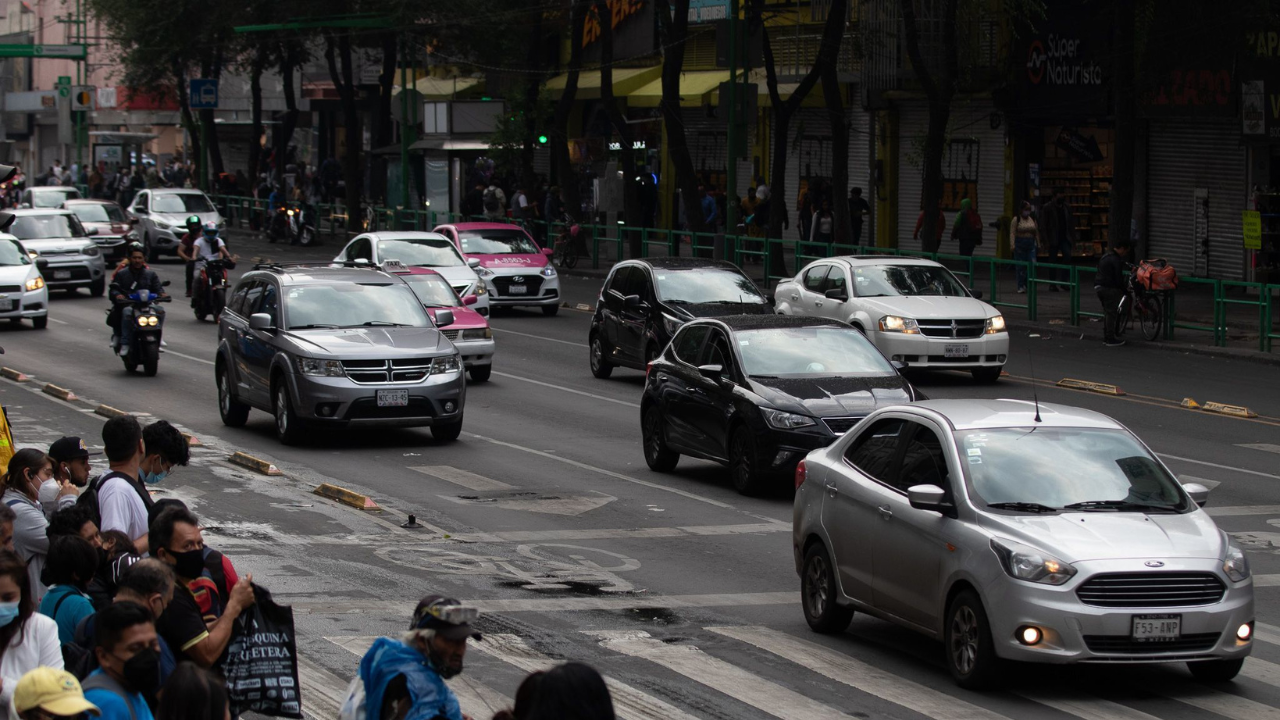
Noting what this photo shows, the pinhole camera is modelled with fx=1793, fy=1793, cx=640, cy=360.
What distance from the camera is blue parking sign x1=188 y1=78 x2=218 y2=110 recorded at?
201 ft

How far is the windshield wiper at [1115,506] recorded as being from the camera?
379 inches

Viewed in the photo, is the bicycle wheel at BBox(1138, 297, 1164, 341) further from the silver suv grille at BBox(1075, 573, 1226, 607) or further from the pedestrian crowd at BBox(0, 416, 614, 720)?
the pedestrian crowd at BBox(0, 416, 614, 720)

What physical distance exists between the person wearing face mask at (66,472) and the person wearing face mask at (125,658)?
3.14 m

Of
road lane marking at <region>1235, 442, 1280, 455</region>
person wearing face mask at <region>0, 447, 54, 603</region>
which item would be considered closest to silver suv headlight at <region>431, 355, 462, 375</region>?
road lane marking at <region>1235, 442, 1280, 455</region>

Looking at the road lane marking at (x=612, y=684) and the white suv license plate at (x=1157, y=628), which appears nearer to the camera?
the road lane marking at (x=612, y=684)

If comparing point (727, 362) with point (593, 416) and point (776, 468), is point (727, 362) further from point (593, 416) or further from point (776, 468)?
point (593, 416)

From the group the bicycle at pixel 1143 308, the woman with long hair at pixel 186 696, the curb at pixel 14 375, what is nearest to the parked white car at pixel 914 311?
the bicycle at pixel 1143 308

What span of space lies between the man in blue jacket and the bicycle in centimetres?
2413

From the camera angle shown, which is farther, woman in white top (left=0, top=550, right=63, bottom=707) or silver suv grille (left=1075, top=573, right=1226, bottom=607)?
silver suv grille (left=1075, top=573, right=1226, bottom=607)

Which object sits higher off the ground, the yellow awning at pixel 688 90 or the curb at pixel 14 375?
the yellow awning at pixel 688 90

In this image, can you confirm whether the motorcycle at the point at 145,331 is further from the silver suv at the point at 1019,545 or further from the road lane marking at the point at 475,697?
the road lane marking at the point at 475,697

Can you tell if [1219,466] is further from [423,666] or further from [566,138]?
[566,138]

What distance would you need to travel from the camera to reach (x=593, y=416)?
850 inches

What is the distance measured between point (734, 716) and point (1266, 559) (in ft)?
19.7
